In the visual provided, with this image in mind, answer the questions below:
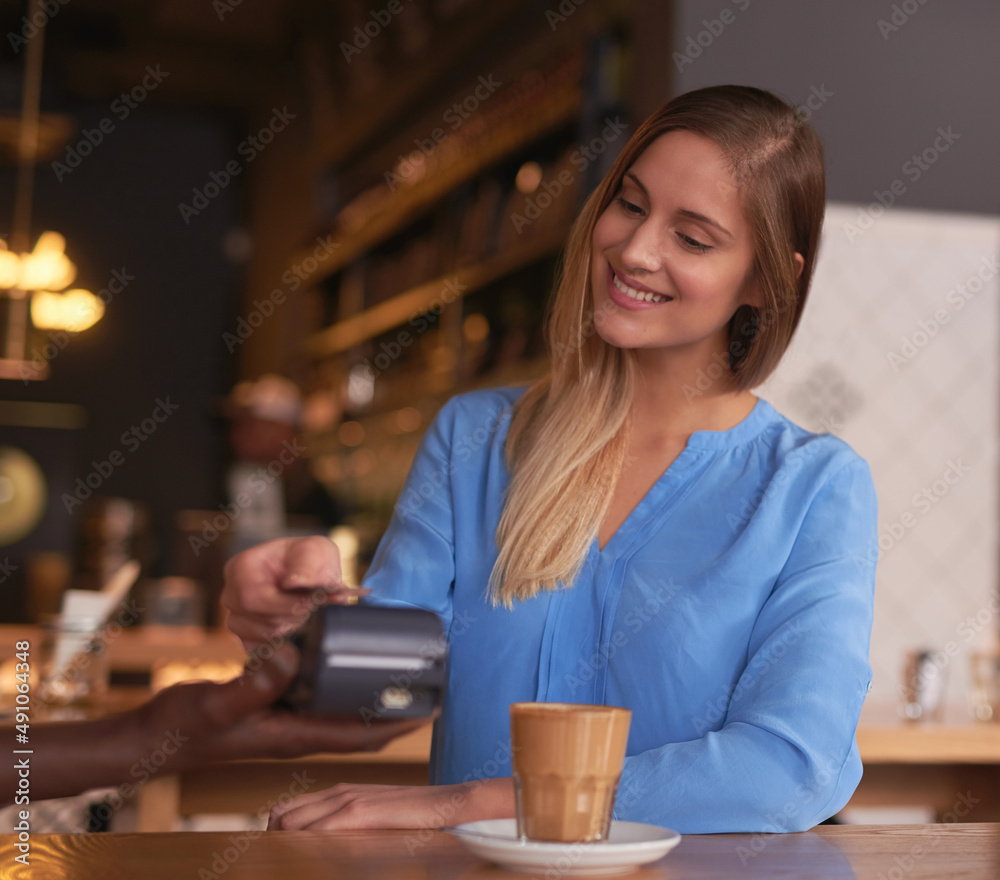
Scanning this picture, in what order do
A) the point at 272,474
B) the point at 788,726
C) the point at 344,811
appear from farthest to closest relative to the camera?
the point at 272,474, the point at 788,726, the point at 344,811

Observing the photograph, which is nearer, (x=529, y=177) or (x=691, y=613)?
(x=691, y=613)

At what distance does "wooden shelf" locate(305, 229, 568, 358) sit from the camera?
4.09m

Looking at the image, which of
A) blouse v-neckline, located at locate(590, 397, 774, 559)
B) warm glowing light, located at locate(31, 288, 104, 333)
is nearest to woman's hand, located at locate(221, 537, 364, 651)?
blouse v-neckline, located at locate(590, 397, 774, 559)

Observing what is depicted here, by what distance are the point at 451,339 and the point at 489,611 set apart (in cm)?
359

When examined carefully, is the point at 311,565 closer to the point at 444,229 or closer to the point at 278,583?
the point at 278,583

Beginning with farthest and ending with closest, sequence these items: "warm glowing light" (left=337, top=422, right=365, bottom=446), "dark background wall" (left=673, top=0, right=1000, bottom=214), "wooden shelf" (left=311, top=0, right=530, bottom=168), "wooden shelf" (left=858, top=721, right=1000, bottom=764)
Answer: "warm glowing light" (left=337, top=422, right=365, bottom=446) < "wooden shelf" (left=311, top=0, right=530, bottom=168) < "dark background wall" (left=673, top=0, right=1000, bottom=214) < "wooden shelf" (left=858, top=721, right=1000, bottom=764)

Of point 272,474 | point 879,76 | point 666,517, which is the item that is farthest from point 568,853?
point 272,474

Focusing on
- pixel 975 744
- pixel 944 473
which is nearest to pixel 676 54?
pixel 944 473

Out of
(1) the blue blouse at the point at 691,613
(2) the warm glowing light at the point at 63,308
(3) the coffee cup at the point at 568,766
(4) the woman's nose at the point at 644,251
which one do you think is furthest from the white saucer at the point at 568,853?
(2) the warm glowing light at the point at 63,308

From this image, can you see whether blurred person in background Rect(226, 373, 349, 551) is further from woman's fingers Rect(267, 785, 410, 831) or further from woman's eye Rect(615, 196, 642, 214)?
woman's fingers Rect(267, 785, 410, 831)

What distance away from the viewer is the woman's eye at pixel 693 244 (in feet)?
4.67

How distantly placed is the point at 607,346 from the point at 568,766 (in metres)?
0.78

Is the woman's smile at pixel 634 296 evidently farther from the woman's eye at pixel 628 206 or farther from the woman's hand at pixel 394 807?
the woman's hand at pixel 394 807

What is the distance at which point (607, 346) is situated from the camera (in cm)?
155
